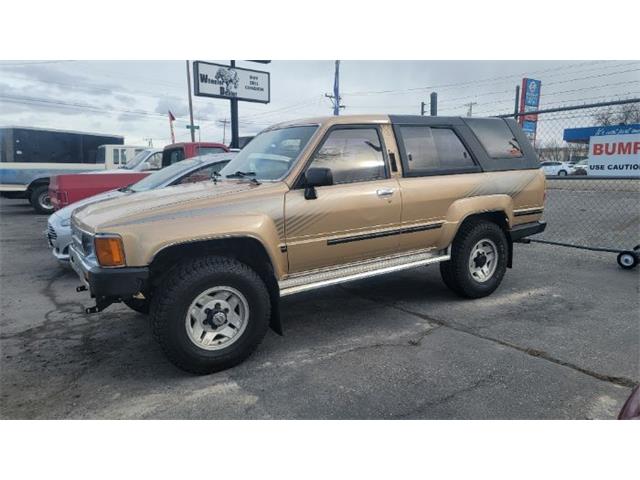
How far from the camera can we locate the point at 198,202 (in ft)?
10.9

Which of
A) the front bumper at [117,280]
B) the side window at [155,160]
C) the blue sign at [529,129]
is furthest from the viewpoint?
the side window at [155,160]

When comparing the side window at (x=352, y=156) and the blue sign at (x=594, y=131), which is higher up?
the blue sign at (x=594, y=131)

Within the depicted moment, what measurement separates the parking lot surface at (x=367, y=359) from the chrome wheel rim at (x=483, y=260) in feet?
0.94

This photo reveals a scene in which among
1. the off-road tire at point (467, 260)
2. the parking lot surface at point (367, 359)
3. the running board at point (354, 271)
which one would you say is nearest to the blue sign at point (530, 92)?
the parking lot surface at point (367, 359)

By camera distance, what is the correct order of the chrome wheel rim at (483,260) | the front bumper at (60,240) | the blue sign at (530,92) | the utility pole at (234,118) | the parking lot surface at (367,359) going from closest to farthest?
the parking lot surface at (367,359)
the chrome wheel rim at (483,260)
the front bumper at (60,240)
the utility pole at (234,118)
the blue sign at (530,92)

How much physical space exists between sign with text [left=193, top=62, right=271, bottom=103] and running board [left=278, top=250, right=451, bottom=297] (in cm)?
1298

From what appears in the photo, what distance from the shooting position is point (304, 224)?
3646 millimetres

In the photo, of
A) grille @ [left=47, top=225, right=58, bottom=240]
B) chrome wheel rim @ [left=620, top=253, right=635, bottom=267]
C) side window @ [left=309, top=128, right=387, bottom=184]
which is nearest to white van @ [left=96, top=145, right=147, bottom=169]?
grille @ [left=47, top=225, right=58, bottom=240]

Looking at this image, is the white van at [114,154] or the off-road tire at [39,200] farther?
the white van at [114,154]

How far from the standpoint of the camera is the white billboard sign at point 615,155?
604cm

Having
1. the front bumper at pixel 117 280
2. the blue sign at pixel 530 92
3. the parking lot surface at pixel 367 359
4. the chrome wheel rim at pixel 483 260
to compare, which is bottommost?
the parking lot surface at pixel 367 359

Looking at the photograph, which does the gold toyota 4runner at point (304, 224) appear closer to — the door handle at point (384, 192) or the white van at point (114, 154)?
the door handle at point (384, 192)

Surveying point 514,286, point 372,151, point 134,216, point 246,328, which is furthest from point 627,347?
point 134,216

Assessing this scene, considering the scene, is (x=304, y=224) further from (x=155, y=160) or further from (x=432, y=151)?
(x=155, y=160)
